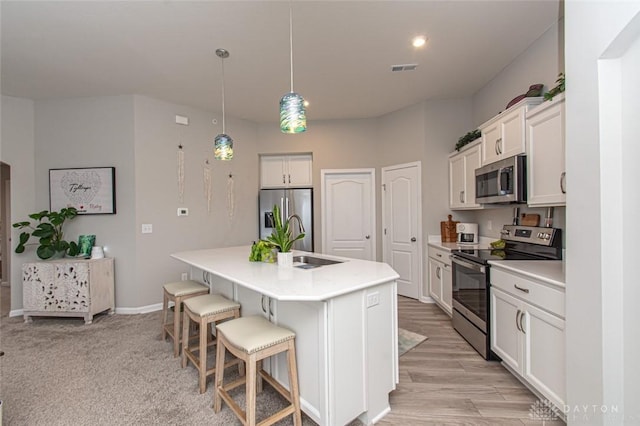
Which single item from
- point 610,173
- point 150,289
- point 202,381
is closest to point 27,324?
point 150,289

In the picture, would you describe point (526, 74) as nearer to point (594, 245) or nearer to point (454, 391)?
point (594, 245)

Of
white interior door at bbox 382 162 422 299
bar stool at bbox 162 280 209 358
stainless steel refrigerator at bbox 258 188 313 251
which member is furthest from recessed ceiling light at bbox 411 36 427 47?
bar stool at bbox 162 280 209 358

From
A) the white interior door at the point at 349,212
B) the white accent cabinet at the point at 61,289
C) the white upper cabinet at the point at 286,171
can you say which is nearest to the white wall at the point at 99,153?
the white accent cabinet at the point at 61,289

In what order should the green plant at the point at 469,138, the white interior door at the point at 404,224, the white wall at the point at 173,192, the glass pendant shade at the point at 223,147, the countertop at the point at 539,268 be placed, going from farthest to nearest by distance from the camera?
1. the white interior door at the point at 404,224
2. the white wall at the point at 173,192
3. the green plant at the point at 469,138
4. the glass pendant shade at the point at 223,147
5. the countertop at the point at 539,268

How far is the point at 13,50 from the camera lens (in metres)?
2.62

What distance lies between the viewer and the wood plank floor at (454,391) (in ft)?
5.75

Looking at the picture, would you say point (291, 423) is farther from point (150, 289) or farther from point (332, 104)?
point (332, 104)

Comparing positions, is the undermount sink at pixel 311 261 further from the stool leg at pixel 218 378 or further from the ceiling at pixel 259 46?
the ceiling at pixel 259 46

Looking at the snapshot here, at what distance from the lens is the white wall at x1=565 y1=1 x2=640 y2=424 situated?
4.30ft

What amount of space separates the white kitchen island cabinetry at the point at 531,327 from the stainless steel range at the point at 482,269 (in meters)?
0.10

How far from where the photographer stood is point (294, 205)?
4.80 meters

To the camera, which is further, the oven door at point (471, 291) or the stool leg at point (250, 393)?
the oven door at point (471, 291)

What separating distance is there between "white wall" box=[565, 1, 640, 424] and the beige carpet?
151cm

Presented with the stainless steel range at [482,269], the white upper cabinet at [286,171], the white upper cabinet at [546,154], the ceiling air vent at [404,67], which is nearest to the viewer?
the white upper cabinet at [546,154]
